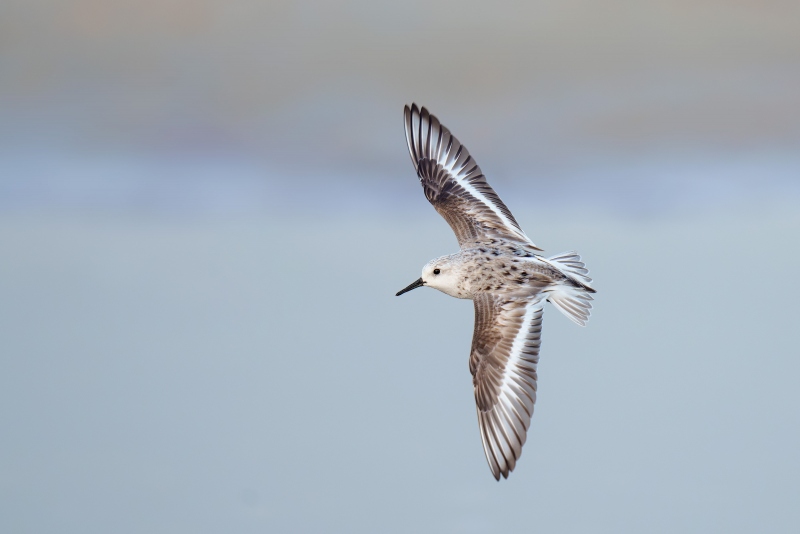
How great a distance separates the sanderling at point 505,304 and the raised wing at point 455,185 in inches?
0.4

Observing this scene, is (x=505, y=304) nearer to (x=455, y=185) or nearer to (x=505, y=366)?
(x=505, y=366)

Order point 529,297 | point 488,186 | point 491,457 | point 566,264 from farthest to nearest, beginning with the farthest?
point 488,186 < point 566,264 < point 529,297 < point 491,457

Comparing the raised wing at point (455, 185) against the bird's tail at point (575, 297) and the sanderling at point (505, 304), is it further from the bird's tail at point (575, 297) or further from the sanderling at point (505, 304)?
the bird's tail at point (575, 297)

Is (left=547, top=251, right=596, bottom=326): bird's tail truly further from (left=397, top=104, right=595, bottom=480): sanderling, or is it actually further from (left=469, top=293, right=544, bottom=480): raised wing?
(left=469, top=293, right=544, bottom=480): raised wing

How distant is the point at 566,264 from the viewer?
4.21m

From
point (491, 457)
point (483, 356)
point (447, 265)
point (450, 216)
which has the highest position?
point (450, 216)

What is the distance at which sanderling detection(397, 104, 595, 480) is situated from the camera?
3754 millimetres

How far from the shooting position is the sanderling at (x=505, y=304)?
3.75m

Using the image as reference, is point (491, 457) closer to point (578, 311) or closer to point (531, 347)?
point (531, 347)

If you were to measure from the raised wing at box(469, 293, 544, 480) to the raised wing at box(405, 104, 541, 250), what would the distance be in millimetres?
452

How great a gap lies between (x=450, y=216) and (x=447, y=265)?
0.53m

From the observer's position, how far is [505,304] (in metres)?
3.89

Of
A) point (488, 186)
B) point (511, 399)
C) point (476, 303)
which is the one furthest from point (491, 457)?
point (488, 186)

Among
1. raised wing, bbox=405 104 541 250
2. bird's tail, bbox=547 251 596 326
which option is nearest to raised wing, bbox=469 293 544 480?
bird's tail, bbox=547 251 596 326
